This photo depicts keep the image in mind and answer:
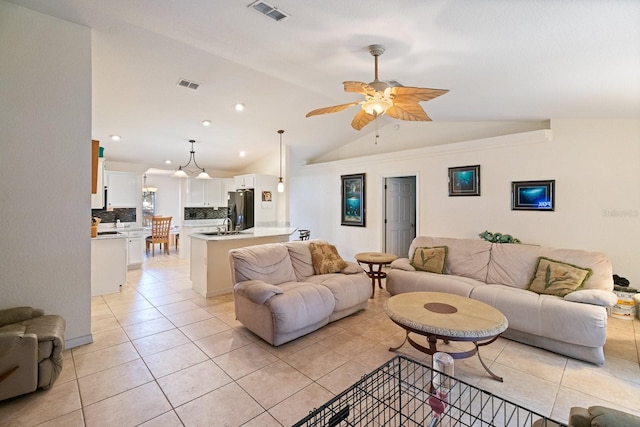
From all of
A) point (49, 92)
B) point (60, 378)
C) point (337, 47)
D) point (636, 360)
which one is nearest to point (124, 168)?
Result: point (49, 92)

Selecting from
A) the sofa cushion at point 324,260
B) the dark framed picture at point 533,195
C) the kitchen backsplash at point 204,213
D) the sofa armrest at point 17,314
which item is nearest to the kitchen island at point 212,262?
the sofa cushion at point 324,260

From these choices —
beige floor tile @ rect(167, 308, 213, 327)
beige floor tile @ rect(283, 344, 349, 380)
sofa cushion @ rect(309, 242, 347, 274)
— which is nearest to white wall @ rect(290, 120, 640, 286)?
sofa cushion @ rect(309, 242, 347, 274)

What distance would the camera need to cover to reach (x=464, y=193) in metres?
4.90

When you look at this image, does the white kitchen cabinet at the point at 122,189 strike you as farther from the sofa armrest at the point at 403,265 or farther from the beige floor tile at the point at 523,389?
the beige floor tile at the point at 523,389

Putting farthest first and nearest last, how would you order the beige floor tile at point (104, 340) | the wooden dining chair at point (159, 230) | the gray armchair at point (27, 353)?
the wooden dining chair at point (159, 230) < the beige floor tile at point (104, 340) < the gray armchair at point (27, 353)

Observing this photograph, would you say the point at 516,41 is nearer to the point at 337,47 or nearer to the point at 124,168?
the point at 337,47

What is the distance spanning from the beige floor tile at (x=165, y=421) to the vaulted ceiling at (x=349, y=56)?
2966mm

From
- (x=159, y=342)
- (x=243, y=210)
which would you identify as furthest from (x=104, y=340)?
(x=243, y=210)

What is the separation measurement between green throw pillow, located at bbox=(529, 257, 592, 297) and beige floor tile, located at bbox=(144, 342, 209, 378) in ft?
A: 11.6

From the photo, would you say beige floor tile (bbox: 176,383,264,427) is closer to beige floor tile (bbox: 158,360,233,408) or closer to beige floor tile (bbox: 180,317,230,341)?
beige floor tile (bbox: 158,360,233,408)

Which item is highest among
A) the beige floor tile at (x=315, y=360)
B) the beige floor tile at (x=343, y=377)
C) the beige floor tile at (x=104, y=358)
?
the beige floor tile at (x=104, y=358)

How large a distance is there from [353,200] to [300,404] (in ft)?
15.8

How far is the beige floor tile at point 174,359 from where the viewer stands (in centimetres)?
242

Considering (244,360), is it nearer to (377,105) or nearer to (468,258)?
(377,105)
